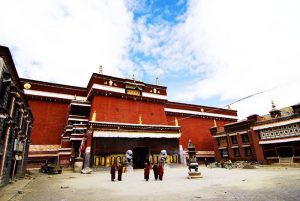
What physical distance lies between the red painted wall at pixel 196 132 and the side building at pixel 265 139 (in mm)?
4913

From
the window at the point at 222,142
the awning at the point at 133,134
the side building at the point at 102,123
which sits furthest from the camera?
the window at the point at 222,142

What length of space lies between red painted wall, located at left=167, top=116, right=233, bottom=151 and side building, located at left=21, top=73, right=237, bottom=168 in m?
0.38

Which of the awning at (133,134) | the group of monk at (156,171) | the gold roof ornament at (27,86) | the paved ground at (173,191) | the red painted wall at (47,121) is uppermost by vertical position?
the gold roof ornament at (27,86)

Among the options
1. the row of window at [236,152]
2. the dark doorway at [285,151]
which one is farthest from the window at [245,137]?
the dark doorway at [285,151]

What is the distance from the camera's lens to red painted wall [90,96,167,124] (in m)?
28.7

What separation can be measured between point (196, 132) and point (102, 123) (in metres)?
20.6

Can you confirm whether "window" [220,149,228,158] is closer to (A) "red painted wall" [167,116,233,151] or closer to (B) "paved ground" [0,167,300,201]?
(A) "red painted wall" [167,116,233,151]

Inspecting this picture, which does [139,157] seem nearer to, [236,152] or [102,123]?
[102,123]

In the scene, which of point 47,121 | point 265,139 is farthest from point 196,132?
point 47,121

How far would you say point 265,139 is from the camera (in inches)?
1028

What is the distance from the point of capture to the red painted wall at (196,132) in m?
37.1

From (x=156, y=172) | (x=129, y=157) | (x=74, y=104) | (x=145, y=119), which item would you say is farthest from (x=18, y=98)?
(x=145, y=119)

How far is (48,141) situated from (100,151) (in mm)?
9285

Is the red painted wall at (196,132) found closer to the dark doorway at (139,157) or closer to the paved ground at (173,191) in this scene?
the dark doorway at (139,157)
